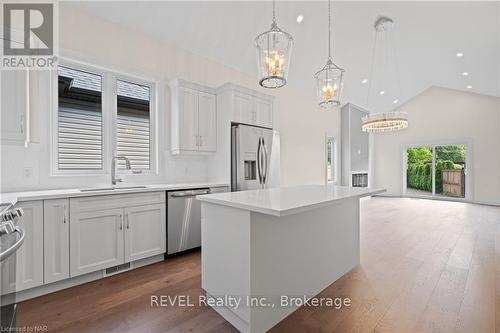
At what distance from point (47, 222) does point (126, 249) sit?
0.78 metres

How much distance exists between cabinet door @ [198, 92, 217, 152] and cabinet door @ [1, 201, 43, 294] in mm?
2046

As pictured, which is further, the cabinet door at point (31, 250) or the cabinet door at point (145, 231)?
the cabinet door at point (145, 231)

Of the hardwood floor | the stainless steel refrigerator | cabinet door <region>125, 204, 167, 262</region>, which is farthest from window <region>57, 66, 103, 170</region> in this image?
the stainless steel refrigerator

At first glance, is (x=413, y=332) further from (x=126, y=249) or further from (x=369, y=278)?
(x=126, y=249)

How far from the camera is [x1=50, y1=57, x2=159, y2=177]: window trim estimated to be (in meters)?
2.64

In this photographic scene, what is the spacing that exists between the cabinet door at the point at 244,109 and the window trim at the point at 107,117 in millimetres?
1198

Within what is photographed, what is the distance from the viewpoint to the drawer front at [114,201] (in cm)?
228

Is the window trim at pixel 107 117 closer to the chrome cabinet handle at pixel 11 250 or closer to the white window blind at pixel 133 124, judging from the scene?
the white window blind at pixel 133 124

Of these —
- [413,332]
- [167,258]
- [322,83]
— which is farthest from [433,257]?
[167,258]

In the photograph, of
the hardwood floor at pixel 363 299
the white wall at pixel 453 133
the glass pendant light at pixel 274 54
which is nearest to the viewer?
the hardwood floor at pixel 363 299

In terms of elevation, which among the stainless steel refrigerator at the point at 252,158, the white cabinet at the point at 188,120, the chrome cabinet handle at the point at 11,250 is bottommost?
the chrome cabinet handle at the point at 11,250

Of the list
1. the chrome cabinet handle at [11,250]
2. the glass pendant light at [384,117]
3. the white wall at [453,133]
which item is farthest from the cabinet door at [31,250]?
the white wall at [453,133]

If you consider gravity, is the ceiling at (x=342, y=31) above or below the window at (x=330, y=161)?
above

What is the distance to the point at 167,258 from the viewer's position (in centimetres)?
300
